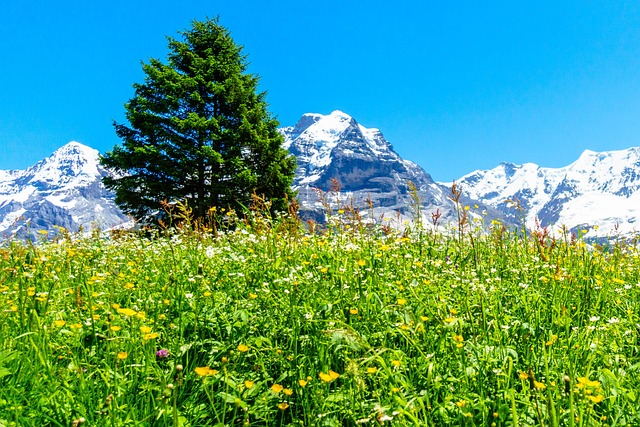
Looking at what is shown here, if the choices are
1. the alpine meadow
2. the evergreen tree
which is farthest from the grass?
the evergreen tree

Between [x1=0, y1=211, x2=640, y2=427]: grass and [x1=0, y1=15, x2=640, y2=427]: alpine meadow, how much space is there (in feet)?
0.05

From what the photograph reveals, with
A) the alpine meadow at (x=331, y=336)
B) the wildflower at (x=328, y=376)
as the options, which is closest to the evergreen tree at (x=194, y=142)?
the alpine meadow at (x=331, y=336)

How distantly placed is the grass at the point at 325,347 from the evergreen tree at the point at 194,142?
15650 mm

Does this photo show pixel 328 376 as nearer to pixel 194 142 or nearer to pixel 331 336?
pixel 331 336

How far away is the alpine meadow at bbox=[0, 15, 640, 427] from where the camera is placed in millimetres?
2153

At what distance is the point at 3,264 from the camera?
5.08 m

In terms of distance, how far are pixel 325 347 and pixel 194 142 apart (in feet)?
64.0

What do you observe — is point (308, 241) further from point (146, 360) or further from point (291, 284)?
point (146, 360)

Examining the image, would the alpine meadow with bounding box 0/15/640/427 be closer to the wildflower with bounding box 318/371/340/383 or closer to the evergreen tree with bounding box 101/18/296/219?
the wildflower with bounding box 318/371/340/383

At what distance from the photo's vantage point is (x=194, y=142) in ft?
67.5

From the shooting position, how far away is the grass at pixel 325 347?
213 centimetres

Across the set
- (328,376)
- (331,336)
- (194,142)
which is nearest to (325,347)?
(331,336)

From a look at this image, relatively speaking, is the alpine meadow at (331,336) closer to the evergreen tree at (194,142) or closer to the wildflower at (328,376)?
the wildflower at (328,376)

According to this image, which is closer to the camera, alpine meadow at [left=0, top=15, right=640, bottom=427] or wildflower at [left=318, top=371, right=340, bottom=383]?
wildflower at [left=318, top=371, right=340, bottom=383]
